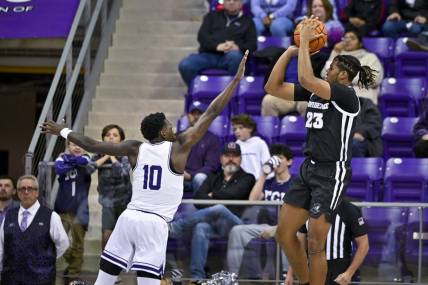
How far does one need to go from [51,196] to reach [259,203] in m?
2.19

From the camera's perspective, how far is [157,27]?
16016mm

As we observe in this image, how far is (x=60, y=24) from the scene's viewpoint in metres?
14.7

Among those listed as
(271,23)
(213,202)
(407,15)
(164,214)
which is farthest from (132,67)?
(164,214)

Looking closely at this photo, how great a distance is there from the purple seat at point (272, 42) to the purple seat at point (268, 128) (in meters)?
1.35

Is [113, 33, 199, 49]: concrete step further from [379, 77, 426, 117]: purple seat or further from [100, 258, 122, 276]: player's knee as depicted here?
[100, 258, 122, 276]: player's knee

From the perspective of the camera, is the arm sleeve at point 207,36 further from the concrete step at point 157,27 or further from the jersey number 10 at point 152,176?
the jersey number 10 at point 152,176

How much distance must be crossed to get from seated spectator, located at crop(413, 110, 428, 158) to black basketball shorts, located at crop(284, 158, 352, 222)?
3751mm

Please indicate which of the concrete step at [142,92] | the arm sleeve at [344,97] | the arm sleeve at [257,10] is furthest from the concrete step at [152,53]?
the arm sleeve at [344,97]

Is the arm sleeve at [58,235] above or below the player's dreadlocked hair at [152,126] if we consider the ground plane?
below

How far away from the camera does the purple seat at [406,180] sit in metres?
12.8

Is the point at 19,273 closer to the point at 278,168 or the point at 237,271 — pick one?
A: the point at 237,271

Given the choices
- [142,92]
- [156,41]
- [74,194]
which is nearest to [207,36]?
[142,92]

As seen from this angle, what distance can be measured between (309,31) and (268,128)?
15.7 ft

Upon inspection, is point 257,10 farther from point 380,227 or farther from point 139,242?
point 139,242
